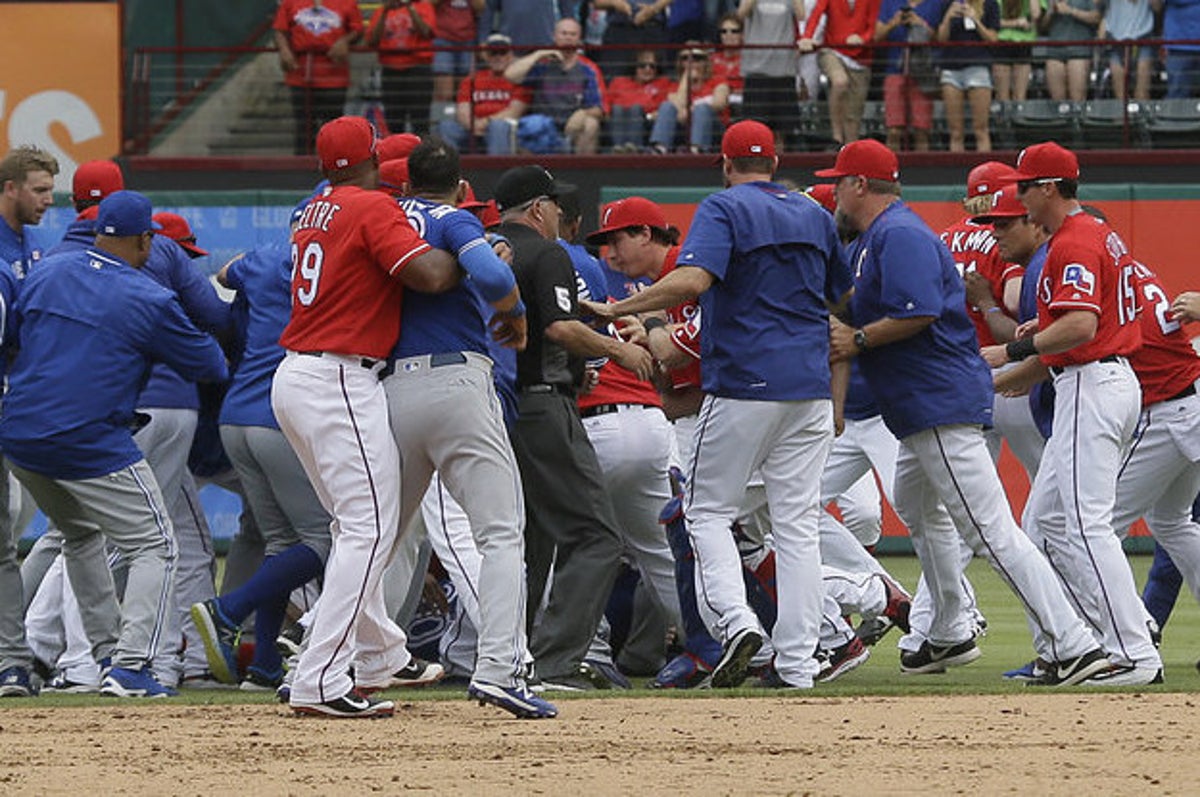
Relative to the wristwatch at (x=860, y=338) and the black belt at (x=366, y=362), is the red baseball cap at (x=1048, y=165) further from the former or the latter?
the black belt at (x=366, y=362)

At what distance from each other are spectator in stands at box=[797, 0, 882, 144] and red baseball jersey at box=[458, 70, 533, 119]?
2.41 metres

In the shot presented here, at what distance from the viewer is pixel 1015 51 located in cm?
1847

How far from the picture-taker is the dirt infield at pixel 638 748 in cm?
654

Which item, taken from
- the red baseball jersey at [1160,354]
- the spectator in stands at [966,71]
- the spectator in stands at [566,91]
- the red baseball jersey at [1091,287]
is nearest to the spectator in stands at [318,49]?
the spectator in stands at [566,91]

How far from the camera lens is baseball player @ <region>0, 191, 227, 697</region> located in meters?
9.04

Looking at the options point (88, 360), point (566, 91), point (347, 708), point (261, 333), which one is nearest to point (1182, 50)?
point (566, 91)

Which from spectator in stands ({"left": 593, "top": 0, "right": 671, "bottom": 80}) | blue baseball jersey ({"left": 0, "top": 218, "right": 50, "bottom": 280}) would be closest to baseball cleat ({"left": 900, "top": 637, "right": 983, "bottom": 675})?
blue baseball jersey ({"left": 0, "top": 218, "right": 50, "bottom": 280})

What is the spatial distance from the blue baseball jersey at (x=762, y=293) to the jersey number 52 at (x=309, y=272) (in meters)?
1.70

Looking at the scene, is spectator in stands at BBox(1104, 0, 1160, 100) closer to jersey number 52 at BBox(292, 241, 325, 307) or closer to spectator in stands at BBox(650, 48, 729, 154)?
spectator in stands at BBox(650, 48, 729, 154)

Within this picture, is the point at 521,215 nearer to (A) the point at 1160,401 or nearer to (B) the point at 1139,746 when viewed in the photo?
(A) the point at 1160,401

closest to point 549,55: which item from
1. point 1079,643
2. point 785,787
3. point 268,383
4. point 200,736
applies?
point 268,383

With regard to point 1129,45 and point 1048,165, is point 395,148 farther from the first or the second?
point 1129,45

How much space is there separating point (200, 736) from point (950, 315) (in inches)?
150

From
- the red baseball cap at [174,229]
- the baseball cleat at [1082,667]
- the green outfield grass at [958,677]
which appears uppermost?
the red baseball cap at [174,229]
